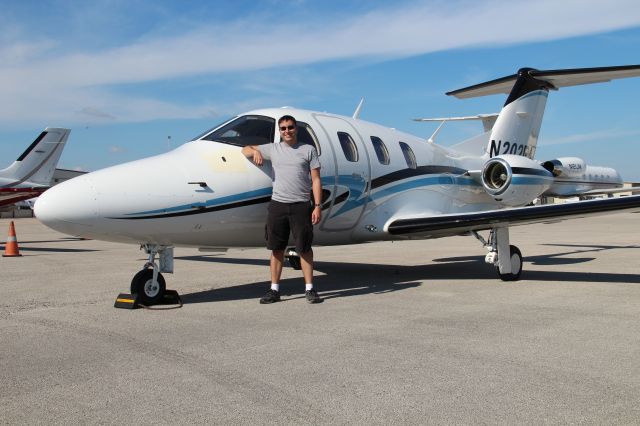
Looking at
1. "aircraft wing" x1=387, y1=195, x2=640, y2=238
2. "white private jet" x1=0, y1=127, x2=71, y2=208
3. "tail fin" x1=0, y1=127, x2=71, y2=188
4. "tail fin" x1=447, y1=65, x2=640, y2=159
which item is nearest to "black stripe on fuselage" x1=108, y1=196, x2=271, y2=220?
"aircraft wing" x1=387, y1=195, x2=640, y2=238

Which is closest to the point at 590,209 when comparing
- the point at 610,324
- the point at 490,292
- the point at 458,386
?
the point at 490,292

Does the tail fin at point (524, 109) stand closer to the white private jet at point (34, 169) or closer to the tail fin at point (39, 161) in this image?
the white private jet at point (34, 169)

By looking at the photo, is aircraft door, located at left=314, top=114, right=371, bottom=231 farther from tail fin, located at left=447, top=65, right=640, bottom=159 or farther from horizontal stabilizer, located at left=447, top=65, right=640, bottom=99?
horizontal stabilizer, located at left=447, top=65, right=640, bottom=99

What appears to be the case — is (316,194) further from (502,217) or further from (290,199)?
(502,217)

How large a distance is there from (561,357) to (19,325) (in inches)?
199

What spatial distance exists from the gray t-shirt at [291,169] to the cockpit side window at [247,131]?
0.34m

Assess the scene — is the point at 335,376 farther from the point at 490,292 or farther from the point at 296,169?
the point at 490,292

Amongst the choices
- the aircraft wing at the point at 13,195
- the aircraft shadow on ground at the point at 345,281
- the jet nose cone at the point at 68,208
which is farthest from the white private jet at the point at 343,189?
the aircraft wing at the point at 13,195

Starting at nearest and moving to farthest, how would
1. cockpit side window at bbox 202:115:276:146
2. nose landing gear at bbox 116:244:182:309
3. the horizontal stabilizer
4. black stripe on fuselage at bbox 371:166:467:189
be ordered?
nose landing gear at bbox 116:244:182:309, cockpit side window at bbox 202:115:276:146, black stripe on fuselage at bbox 371:166:467:189, the horizontal stabilizer

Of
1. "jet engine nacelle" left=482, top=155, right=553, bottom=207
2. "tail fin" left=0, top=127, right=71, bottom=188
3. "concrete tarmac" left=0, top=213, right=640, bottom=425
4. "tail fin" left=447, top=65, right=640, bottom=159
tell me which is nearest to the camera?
"concrete tarmac" left=0, top=213, right=640, bottom=425

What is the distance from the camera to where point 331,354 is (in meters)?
4.70

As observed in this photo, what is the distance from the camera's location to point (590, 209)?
847 cm

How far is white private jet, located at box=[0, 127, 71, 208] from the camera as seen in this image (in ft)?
77.9

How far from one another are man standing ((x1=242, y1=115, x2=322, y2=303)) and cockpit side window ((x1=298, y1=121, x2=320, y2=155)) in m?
0.81
